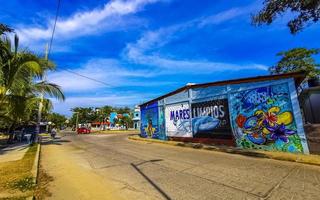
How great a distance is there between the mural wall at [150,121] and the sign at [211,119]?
5.60m

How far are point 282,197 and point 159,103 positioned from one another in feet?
50.9

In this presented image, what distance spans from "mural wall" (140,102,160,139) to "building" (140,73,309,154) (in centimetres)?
238

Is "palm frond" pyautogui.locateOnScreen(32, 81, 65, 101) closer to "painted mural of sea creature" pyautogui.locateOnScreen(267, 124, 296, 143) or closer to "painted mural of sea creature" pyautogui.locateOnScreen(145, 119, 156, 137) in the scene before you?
"painted mural of sea creature" pyautogui.locateOnScreen(145, 119, 156, 137)

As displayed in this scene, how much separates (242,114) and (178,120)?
6.01m

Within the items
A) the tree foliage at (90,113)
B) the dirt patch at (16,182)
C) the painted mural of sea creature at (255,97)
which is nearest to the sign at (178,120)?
the painted mural of sea creature at (255,97)

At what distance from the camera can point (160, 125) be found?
1920 centimetres

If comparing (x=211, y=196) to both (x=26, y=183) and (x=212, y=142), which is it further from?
(x=212, y=142)

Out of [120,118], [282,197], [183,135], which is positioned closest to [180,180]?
[282,197]

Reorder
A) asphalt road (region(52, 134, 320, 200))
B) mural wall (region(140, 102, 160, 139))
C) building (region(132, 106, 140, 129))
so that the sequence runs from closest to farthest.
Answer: asphalt road (region(52, 134, 320, 200)) < mural wall (region(140, 102, 160, 139)) < building (region(132, 106, 140, 129))

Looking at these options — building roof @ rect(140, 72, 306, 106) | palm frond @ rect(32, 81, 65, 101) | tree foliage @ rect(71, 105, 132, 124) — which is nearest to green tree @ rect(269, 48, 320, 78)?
building roof @ rect(140, 72, 306, 106)

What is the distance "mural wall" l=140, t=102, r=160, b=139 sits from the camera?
20061 millimetres

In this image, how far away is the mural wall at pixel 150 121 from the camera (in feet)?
65.8

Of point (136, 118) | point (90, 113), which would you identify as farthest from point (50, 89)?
point (90, 113)

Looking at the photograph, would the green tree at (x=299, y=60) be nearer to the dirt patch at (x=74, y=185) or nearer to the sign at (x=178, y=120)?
the sign at (x=178, y=120)
